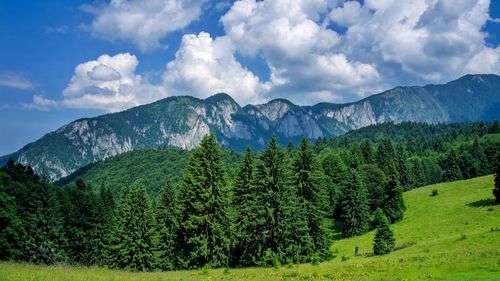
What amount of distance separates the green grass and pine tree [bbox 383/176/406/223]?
6.49ft

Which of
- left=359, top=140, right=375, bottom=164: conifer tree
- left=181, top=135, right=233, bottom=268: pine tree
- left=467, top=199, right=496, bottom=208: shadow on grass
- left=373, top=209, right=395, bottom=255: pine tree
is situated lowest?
left=373, top=209, right=395, bottom=255: pine tree

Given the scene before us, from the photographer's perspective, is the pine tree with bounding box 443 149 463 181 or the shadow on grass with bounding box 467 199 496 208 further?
the pine tree with bounding box 443 149 463 181

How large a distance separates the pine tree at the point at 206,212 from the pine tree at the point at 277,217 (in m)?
3.11

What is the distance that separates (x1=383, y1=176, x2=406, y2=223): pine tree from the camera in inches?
2899

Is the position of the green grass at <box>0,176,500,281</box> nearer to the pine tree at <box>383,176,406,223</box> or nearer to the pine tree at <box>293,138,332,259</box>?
the pine tree at <box>383,176,406,223</box>

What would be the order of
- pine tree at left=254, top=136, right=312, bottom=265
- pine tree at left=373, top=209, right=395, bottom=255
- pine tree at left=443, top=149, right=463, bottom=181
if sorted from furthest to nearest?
pine tree at left=443, top=149, right=463, bottom=181 → pine tree at left=373, top=209, right=395, bottom=255 → pine tree at left=254, top=136, right=312, bottom=265

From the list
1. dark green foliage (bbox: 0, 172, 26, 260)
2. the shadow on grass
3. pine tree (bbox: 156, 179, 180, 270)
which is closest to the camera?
dark green foliage (bbox: 0, 172, 26, 260)

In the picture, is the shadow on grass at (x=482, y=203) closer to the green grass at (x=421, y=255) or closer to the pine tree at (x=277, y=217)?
the green grass at (x=421, y=255)

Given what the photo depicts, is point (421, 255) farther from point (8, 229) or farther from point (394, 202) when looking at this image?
point (8, 229)

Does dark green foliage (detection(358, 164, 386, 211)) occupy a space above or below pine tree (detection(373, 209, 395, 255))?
above

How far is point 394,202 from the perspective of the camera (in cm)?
7519

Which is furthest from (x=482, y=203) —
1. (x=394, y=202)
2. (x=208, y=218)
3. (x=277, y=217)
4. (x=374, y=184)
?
(x=208, y=218)

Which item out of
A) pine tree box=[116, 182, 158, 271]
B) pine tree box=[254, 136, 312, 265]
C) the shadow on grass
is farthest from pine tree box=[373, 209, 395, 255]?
pine tree box=[116, 182, 158, 271]

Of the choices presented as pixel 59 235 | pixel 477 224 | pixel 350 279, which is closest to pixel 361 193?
pixel 477 224
